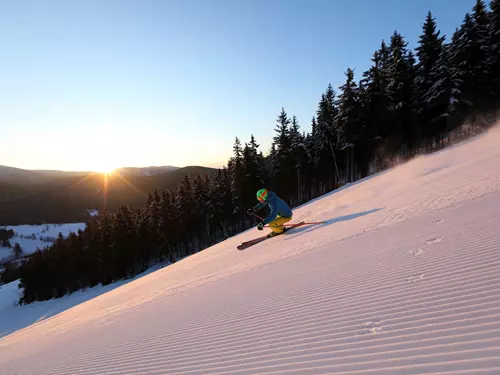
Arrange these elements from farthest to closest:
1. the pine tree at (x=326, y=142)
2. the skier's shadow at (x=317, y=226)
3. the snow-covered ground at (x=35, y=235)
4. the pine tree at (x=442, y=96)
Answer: the snow-covered ground at (x=35, y=235) → the pine tree at (x=326, y=142) → the pine tree at (x=442, y=96) → the skier's shadow at (x=317, y=226)

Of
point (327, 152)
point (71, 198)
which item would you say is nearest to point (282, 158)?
point (327, 152)

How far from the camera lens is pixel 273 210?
12.8 m

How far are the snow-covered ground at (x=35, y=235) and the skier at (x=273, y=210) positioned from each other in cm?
13186

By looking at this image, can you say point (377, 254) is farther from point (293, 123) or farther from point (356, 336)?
point (293, 123)

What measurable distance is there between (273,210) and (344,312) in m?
8.98

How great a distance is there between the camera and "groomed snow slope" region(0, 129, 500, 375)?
269 centimetres

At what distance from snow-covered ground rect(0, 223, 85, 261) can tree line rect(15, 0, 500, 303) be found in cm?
9288

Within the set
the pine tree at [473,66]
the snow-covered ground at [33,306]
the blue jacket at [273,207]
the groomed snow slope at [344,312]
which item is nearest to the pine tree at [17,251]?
the snow-covered ground at [33,306]

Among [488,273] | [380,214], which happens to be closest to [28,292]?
[380,214]

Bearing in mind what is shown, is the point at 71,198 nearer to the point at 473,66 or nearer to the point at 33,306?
the point at 33,306

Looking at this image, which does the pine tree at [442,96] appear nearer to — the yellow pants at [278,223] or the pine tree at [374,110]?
the pine tree at [374,110]

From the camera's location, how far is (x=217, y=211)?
37906mm

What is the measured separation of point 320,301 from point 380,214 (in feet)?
22.5

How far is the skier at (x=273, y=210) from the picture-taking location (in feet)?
40.2
